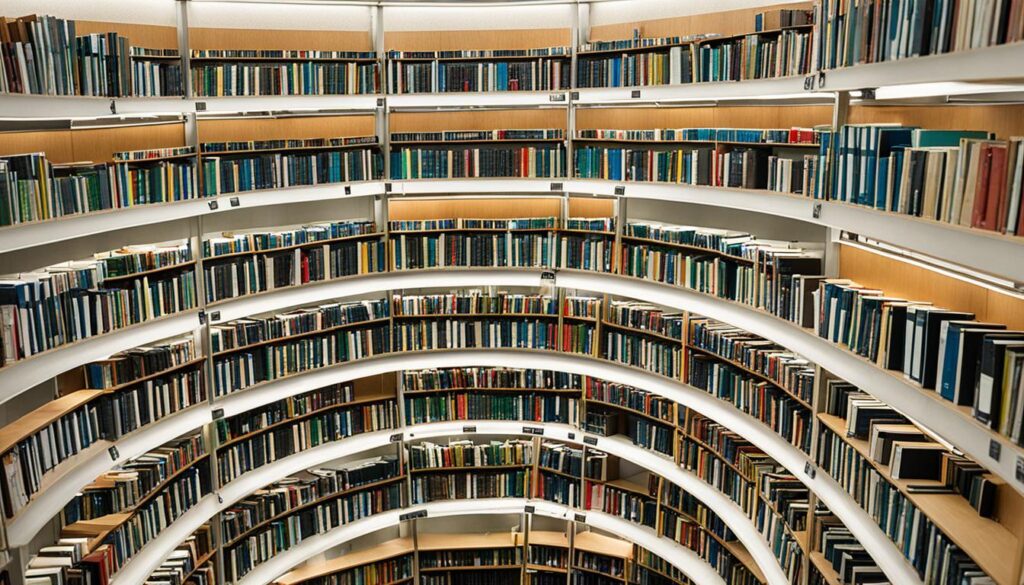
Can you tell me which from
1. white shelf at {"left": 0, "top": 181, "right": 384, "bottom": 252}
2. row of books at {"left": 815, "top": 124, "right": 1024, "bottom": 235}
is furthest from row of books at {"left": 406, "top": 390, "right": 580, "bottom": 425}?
row of books at {"left": 815, "top": 124, "right": 1024, "bottom": 235}

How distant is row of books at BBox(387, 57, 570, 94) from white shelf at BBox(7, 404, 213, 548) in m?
3.52

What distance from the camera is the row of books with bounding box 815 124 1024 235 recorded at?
3114 millimetres

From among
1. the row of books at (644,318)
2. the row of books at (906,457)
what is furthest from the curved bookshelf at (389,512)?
the row of books at (906,457)

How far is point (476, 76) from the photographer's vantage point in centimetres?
874

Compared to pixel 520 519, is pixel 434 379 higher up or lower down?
higher up

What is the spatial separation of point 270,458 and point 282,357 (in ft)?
3.19

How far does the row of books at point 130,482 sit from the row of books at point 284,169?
2158 millimetres

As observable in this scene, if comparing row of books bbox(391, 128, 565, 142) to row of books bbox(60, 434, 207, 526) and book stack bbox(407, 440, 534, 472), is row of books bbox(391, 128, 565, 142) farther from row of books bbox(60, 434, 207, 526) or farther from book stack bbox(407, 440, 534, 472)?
row of books bbox(60, 434, 207, 526)

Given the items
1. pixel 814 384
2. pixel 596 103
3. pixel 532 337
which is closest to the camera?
pixel 814 384

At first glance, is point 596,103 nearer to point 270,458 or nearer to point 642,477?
point 642,477

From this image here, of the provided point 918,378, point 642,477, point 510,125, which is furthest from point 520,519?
point 918,378

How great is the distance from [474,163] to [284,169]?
6.00ft

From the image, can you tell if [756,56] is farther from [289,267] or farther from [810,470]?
[289,267]

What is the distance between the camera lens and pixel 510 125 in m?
9.76
